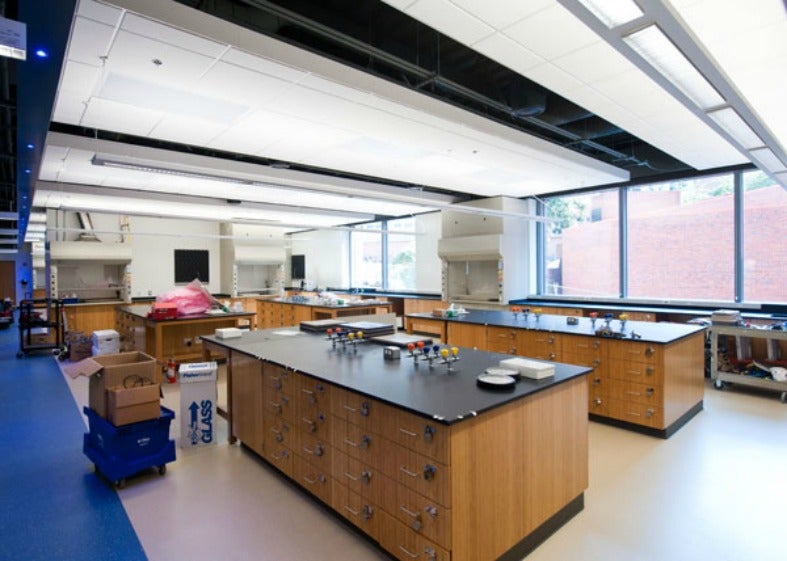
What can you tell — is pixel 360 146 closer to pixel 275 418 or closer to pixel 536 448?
pixel 275 418

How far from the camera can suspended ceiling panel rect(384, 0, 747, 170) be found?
2.53 metres

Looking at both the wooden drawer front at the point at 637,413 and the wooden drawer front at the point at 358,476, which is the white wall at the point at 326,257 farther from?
the wooden drawer front at the point at 358,476

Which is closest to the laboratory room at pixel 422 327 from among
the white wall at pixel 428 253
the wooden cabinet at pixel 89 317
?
the wooden cabinet at pixel 89 317

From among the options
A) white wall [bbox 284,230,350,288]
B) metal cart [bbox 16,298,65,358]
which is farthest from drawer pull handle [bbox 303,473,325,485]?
white wall [bbox 284,230,350,288]

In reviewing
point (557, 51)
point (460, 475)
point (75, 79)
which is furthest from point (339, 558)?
point (75, 79)

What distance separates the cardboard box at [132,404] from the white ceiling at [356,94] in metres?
2.36

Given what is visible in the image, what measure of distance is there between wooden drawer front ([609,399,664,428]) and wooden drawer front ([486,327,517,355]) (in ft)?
3.98

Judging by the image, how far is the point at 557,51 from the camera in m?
3.00

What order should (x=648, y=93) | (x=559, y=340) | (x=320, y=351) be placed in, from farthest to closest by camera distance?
(x=559, y=340) < (x=648, y=93) < (x=320, y=351)

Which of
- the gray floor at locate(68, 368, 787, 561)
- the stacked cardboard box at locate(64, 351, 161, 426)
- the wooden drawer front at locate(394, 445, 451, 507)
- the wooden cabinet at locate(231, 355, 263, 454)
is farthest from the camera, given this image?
the wooden cabinet at locate(231, 355, 263, 454)

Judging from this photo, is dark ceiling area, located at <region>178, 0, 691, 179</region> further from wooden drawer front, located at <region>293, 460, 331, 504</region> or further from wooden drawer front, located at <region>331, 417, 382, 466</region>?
wooden drawer front, located at <region>293, 460, 331, 504</region>

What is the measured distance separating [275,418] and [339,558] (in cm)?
113

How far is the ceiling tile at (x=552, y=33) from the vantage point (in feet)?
8.47

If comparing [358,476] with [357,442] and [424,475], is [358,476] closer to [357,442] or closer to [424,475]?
[357,442]
